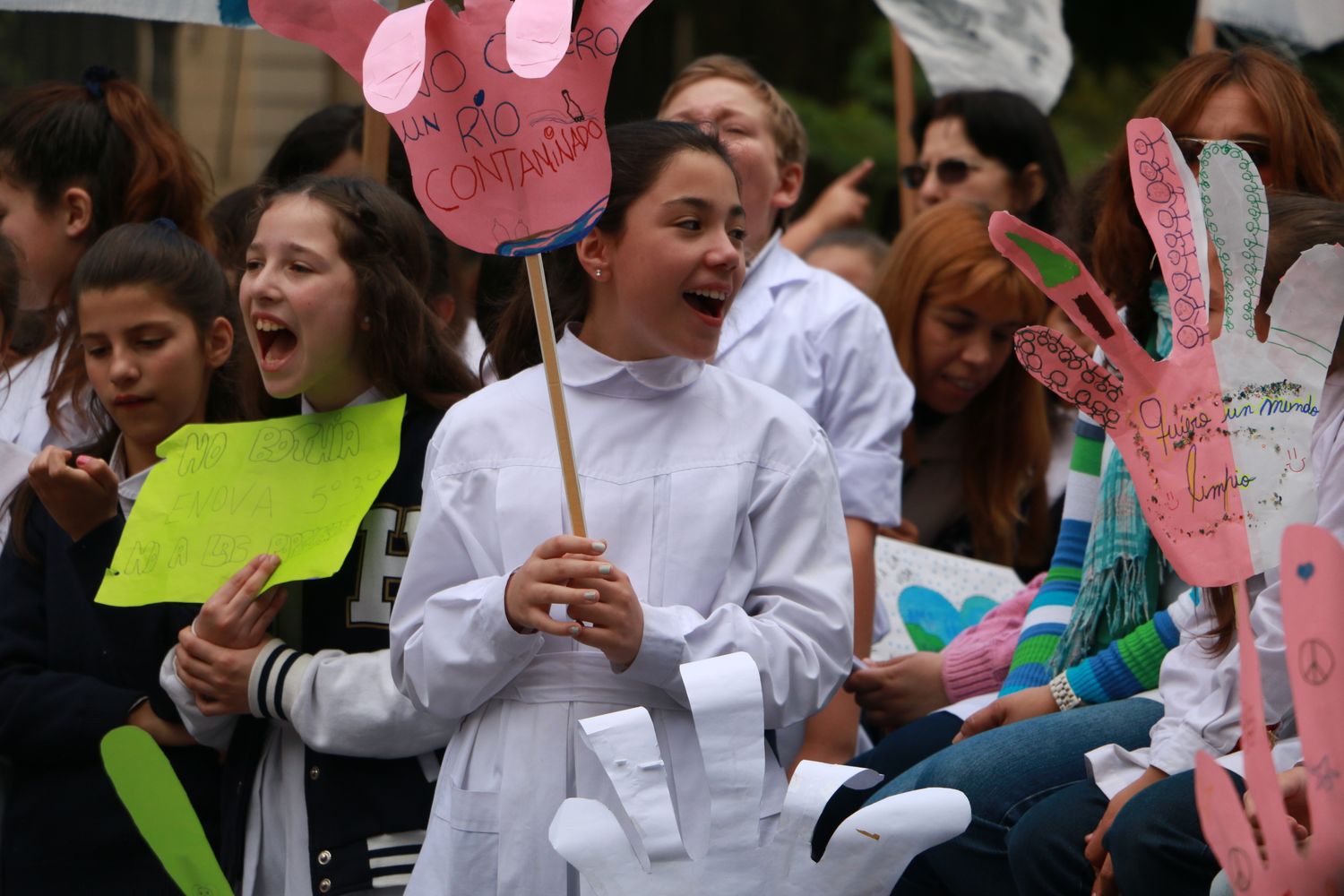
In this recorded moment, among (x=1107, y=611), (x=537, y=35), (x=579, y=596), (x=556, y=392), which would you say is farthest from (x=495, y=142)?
(x=1107, y=611)

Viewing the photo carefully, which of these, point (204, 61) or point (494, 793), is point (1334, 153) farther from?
point (204, 61)

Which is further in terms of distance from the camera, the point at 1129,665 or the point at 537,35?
the point at 1129,665

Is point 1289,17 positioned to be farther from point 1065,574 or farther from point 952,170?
point 1065,574

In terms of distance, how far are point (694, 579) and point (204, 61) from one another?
35.3 feet

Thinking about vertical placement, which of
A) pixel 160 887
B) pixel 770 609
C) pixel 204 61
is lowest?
pixel 160 887

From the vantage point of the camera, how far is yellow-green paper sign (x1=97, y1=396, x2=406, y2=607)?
2.79m

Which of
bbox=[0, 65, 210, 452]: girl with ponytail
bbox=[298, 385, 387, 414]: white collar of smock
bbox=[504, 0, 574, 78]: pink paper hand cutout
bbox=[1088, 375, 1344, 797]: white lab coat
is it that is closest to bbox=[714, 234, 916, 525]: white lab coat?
bbox=[298, 385, 387, 414]: white collar of smock

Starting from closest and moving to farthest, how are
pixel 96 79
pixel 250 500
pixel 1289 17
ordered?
pixel 250 500, pixel 96 79, pixel 1289 17

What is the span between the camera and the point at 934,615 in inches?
141

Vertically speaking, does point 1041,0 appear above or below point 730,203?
above

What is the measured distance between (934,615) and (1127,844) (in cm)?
144

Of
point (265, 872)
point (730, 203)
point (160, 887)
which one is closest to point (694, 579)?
point (730, 203)

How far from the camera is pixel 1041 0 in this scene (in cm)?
517

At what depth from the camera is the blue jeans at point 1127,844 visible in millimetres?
2127
